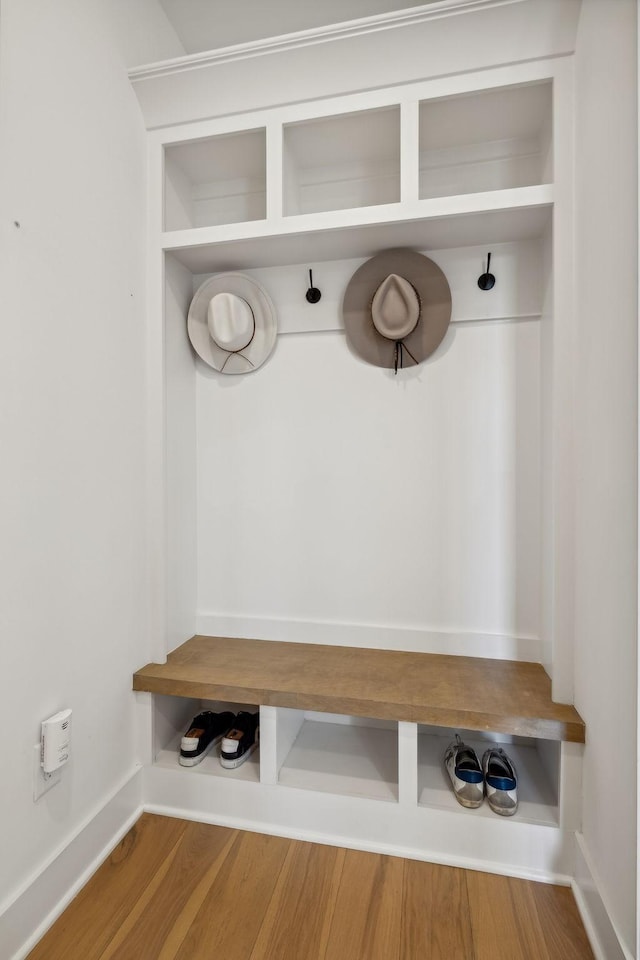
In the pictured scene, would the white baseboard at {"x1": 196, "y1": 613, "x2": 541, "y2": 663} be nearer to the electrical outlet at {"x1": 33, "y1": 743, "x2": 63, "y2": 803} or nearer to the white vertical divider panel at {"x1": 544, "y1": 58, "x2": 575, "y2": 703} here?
the white vertical divider panel at {"x1": 544, "y1": 58, "x2": 575, "y2": 703}

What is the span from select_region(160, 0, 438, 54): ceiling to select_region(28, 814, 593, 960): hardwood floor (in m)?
2.72

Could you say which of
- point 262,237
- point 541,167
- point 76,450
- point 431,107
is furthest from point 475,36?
point 76,450

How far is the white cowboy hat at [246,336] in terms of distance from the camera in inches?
72.2

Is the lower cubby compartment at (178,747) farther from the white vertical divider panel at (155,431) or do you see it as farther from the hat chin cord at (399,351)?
the hat chin cord at (399,351)

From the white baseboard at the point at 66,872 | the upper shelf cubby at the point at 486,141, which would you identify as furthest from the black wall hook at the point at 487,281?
the white baseboard at the point at 66,872

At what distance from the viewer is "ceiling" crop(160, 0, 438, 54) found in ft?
5.49

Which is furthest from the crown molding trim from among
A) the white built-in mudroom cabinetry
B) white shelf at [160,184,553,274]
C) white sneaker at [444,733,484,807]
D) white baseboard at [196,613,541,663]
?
white sneaker at [444,733,484,807]

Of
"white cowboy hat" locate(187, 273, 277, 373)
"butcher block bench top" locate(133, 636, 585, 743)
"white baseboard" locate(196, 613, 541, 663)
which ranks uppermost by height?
"white cowboy hat" locate(187, 273, 277, 373)

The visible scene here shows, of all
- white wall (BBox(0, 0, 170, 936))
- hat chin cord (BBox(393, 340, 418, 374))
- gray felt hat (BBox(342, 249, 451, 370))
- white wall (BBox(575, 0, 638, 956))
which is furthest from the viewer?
hat chin cord (BBox(393, 340, 418, 374))

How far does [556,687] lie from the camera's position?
1.38 metres

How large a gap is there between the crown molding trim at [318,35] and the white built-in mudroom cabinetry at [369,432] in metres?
0.01

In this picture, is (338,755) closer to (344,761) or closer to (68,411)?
(344,761)

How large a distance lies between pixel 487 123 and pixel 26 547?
188 centimetres

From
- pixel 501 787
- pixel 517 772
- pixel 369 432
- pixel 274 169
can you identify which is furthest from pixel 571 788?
pixel 274 169
